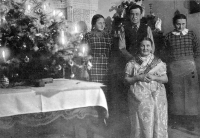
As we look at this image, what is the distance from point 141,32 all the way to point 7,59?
1932mm

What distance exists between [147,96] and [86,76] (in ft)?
2.54

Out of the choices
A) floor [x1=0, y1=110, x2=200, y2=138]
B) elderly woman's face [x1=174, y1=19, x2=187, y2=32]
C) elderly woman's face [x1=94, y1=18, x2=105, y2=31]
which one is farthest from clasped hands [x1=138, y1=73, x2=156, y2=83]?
elderly woman's face [x1=174, y1=19, x2=187, y2=32]

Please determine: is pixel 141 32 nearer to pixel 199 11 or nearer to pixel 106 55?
pixel 106 55

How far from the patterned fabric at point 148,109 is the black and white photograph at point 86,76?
1 centimetres

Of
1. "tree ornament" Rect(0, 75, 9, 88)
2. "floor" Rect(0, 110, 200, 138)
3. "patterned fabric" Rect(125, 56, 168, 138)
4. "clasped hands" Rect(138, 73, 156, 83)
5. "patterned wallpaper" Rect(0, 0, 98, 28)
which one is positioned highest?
"patterned wallpaper" Rect(0, 0, 98, 28)

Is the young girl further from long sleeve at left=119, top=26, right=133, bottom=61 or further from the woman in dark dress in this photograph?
the woman in dark dress

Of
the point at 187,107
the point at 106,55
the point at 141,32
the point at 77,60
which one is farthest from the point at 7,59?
the point at 187,107

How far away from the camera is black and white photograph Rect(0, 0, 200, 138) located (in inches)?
77.5

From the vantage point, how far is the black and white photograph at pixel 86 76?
197 centimetres

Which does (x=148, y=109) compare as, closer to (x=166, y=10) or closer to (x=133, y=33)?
(x=133, y=33)

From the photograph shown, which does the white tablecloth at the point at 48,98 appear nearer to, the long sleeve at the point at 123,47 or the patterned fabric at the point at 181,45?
the long sleeve at the point at 123,47

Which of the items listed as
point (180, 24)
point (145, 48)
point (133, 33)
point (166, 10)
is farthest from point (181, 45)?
point (166, 10)

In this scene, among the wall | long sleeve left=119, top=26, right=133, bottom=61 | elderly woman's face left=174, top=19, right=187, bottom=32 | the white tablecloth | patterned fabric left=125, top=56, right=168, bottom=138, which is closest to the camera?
the white tablecloth

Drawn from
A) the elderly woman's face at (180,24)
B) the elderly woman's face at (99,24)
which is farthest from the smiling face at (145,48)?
the elderly woman's face at (180,24)
